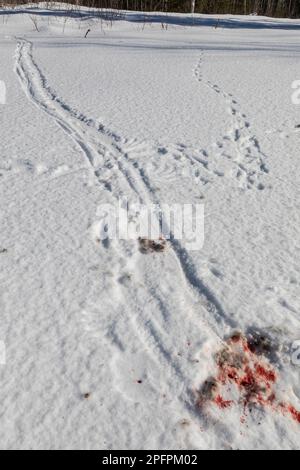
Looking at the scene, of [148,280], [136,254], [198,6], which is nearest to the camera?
[148,280]

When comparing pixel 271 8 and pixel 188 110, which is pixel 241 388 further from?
pixel 271 8

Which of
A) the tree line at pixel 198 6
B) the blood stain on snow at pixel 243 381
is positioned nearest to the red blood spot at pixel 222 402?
the blood stain on snow at pixel 243 381

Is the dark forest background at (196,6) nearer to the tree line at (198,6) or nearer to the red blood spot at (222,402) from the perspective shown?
the tree line at (198,6)

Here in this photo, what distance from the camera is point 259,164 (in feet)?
11.2

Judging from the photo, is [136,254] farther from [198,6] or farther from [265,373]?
[198,6]

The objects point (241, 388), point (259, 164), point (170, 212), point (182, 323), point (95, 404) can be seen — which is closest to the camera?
point (95, 404)

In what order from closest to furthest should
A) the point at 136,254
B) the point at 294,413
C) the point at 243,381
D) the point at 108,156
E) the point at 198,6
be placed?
the point at 294,413 → the point at 243,381 → the point at 136,254 → the point at 108,156 → the point at 198,6

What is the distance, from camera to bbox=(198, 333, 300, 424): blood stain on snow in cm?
160

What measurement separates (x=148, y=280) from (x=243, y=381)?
0.68m

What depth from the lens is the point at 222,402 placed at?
1.61 metres

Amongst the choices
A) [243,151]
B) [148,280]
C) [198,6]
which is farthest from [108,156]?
[198,6]

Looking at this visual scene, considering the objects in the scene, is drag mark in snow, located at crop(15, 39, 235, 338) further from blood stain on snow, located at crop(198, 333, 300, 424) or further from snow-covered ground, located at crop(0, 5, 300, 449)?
blood stain on snow, located at crop(198, 333, 300, 424)
